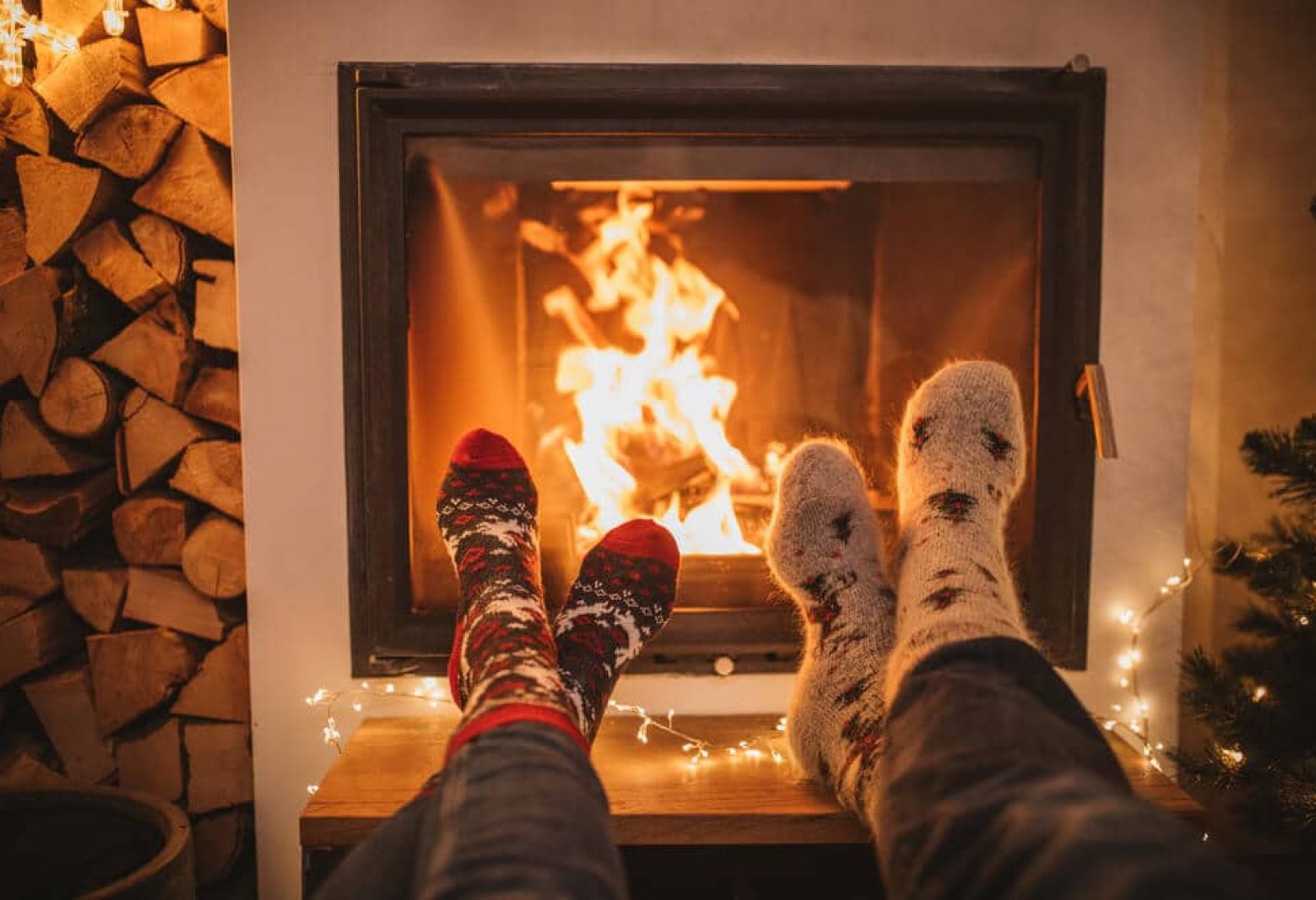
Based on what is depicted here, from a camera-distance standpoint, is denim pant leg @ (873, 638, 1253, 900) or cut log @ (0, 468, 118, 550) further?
cut log @ (0, 468, 118, 550)

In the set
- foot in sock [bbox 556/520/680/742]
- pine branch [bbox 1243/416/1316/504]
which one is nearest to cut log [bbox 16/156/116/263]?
foot in sock [bbox 556/520/680/742]

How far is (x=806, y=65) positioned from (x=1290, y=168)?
66 centimetres

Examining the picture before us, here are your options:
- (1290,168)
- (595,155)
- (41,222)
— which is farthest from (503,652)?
(1290,168)

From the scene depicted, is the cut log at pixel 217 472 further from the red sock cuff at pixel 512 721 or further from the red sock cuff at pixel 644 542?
the red sock cuff at pixel 512 721

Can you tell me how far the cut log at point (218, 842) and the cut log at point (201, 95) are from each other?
0.92 m

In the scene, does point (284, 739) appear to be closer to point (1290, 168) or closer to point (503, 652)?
point (503, 652)

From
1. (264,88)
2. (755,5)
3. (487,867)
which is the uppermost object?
(755,5)

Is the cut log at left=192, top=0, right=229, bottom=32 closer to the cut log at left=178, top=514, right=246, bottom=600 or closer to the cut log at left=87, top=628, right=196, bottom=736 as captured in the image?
the cut log at left=178, top=514, right=246, bottom=600

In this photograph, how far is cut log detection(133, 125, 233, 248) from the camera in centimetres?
125

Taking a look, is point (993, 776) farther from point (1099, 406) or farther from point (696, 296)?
point (696, 296)

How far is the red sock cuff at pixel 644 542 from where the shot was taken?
1.23m

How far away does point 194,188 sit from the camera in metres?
1.25

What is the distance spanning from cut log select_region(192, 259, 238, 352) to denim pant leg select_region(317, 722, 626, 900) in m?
0.78

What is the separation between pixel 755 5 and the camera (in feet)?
3.86
